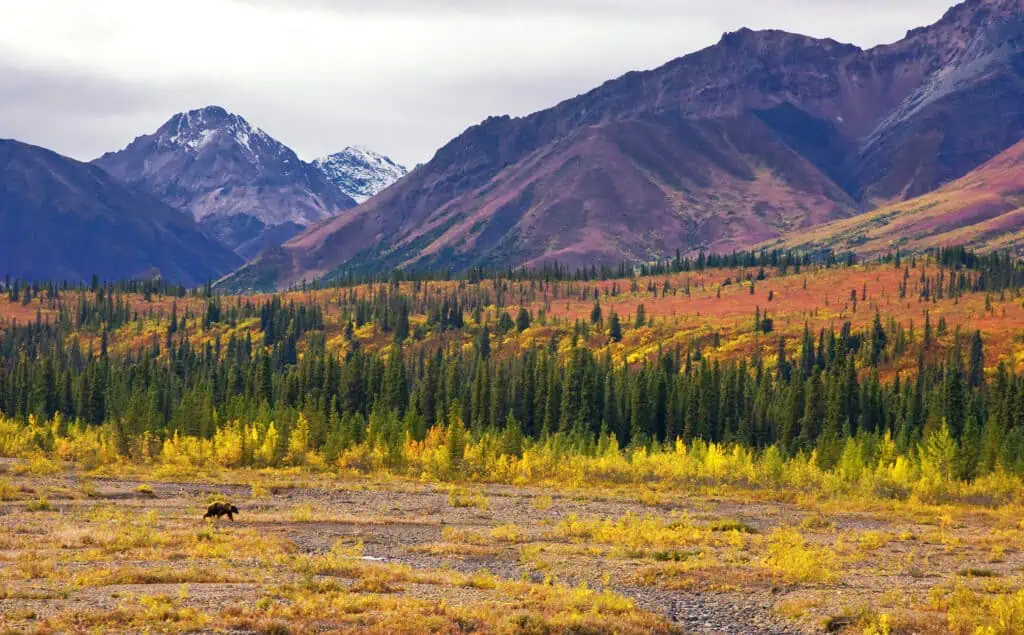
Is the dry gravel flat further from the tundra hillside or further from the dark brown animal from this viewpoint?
the dark brown animal

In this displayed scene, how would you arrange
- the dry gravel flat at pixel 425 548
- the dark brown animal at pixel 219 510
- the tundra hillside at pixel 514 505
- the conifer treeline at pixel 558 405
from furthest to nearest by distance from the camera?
the conifer treeline at pixel 558 405
the dark brown animal at pixel 219 510
the dry gravel flat at pixel 425 548
the tundra hillside at pixel 514 505

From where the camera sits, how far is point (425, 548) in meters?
50.2

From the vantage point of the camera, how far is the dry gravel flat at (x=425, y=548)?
35.8 m

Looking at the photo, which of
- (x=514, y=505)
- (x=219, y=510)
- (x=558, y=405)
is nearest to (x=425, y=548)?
(x=219, y=510)

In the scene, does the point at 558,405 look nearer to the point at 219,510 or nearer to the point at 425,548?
the point at 219,510

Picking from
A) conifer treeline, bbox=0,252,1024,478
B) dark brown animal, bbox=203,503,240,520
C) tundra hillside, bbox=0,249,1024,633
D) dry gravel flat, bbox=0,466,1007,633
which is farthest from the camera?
conifer treeline, bbox=0,252,1024,478

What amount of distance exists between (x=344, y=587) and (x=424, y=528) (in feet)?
74.0

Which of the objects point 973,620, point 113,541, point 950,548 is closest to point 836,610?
point 973,620

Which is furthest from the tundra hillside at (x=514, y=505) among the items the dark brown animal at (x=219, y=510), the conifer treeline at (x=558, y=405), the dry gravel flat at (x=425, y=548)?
the dark brown animal at (x=219, y=510)

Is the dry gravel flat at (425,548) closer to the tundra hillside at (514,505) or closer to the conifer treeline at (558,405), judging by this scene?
the tundra hillside at (514,505)

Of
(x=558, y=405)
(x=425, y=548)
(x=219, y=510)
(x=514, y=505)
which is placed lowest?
(x=558, y=405)

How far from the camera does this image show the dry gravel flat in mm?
35781

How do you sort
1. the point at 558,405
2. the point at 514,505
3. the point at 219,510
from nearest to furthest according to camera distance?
1. the point at 219,510
2. the point at 514,505
3. the point at 558,405

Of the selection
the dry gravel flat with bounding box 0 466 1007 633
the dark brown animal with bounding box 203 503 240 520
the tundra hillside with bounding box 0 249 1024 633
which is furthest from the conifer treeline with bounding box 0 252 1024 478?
the dark brown animal with bounding box 203 503 240 520
